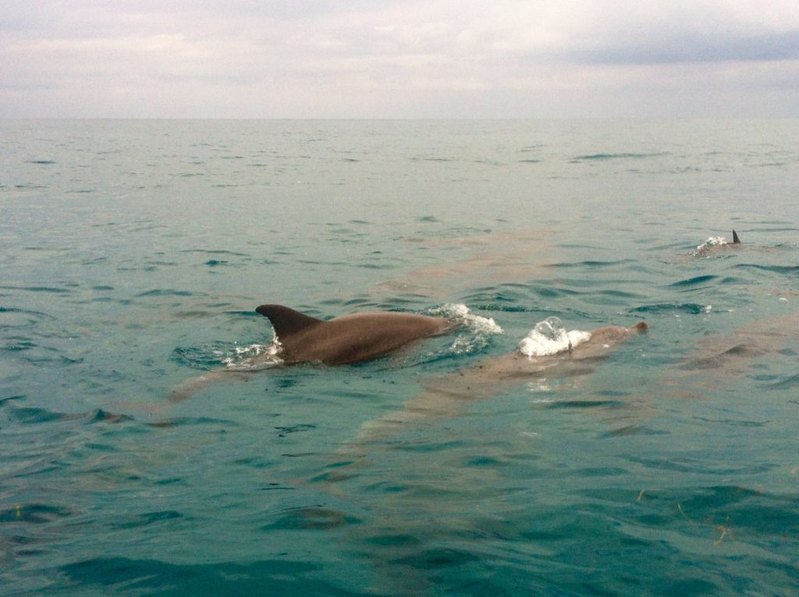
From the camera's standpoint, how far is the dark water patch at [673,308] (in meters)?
14.3

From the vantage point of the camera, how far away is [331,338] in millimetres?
11617

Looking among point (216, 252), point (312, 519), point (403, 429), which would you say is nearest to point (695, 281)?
point (403, 429)

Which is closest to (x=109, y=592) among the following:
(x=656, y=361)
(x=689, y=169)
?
(x=656, y=361)

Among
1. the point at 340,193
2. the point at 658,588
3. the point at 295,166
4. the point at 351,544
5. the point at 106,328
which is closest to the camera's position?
the point at 658,588

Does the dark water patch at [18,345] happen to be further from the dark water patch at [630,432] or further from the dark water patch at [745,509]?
the dark water patch at [745,509]

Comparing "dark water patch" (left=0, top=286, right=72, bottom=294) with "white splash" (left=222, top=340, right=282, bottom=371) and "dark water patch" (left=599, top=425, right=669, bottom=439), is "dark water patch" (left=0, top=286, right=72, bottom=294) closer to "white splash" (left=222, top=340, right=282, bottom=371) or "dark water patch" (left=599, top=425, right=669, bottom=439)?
"white splash" (left=222, top=340, right=282, bottom=371)

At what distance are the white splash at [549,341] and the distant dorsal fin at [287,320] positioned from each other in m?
2.86

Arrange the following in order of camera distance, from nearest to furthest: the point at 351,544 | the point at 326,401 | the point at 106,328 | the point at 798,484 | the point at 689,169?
the point at 351,544 → the point at 798,484 → the point at 326,401 → the point at 106,328 → the point at 689,169

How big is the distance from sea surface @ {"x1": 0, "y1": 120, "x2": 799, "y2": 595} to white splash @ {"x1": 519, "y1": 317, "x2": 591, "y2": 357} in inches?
12.4

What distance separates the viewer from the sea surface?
5988 mm

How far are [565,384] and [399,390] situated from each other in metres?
1.99

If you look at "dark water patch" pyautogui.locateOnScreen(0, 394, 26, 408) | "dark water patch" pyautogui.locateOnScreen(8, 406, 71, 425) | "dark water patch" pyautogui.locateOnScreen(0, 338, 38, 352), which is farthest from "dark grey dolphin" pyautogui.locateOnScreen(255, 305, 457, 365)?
"dark water patch" pyautogui.locateOnScreen(0, 338, 38, 352)

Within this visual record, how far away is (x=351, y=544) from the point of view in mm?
6254

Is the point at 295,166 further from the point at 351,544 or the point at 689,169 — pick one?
the point at 351,544
